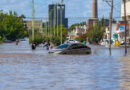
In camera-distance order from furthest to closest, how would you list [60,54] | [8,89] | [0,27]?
1. [0,27]
2. [60,54]
3. [8,89]

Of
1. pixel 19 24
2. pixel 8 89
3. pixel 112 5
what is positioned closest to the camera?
pixel 8 89

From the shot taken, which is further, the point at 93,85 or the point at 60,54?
the point at 60,54

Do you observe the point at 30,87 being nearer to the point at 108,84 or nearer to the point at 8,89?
the point at 8,89

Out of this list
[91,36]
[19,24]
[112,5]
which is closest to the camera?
[112,5]

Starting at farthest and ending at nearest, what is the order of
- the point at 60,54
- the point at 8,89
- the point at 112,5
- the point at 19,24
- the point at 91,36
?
1. the point at 19,24
2. the point at 91,36
3. the point at 112,5
4. the point at 60,54
5. the point at 8,89

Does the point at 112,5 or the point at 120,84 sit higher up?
the point at 112,5

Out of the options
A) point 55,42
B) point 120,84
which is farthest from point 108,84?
point 55,42

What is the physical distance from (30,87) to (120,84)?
3.52 m

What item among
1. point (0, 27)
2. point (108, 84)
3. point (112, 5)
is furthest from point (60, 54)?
point (0, 27)

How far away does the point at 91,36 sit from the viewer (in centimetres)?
12612

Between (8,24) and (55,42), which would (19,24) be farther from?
(55,42)

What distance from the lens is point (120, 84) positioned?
16.6 meters

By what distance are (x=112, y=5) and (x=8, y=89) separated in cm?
3833

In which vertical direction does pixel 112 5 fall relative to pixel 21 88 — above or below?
above
